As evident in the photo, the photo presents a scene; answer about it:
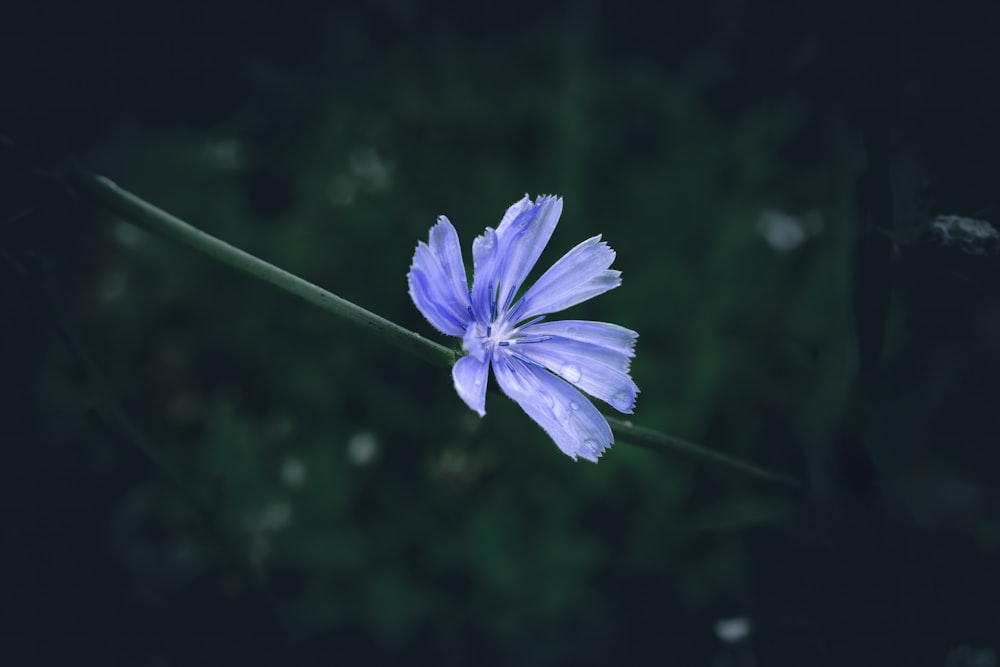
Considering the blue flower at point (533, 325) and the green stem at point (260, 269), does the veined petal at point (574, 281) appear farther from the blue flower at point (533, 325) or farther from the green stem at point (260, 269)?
the green stem at point (260, 269)

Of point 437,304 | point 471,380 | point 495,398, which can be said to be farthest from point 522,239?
point 495,398

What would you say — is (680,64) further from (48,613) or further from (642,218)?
(48,613)

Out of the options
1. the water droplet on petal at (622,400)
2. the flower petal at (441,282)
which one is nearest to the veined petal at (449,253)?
the flower petal at (441,282)

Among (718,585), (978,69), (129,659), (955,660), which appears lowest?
(129,659)

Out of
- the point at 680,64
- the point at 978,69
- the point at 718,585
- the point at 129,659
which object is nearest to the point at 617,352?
the point at 978,69

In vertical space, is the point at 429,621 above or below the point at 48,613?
above

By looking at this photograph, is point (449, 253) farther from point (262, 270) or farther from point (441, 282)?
point (262, 270)
